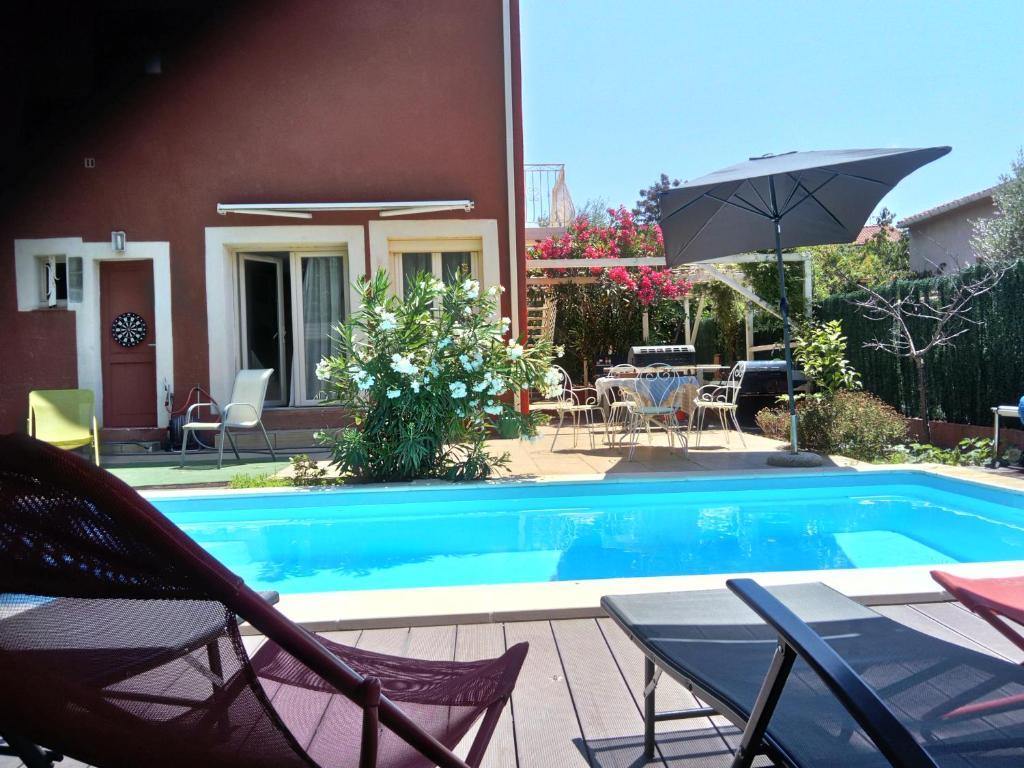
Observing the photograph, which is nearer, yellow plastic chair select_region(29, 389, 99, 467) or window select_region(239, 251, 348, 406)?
yellow plastic chair select_region(29, 389, 99, 467)

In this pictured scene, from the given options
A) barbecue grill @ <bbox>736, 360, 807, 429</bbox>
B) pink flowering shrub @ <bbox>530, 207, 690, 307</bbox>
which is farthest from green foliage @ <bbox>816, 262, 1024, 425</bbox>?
pink flowering shrub @ <bbox>530, 207, 690, 307</bbox>

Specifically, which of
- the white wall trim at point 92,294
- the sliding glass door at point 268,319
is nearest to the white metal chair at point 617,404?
the sliding glass door at point 268,319

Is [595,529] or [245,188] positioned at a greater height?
[245,188]

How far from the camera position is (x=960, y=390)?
7652 mm

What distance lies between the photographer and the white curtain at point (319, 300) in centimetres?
859

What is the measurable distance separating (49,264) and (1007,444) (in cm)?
967

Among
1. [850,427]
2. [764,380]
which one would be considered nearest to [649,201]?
[764,380]

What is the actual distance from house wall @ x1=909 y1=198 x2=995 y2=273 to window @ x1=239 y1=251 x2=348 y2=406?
10968 millimetres

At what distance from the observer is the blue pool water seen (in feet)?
14.0

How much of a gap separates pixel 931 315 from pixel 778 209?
244cm

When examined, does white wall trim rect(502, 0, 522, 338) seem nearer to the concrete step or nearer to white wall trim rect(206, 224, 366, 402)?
white wall trim rect(206, 224, 366, 402)

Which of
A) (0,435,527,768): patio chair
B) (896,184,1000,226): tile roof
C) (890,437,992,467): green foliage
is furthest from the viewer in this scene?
(896,184,1000,226): tile roof

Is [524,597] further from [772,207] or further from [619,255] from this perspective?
[619,255]

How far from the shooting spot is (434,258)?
27.7ft
